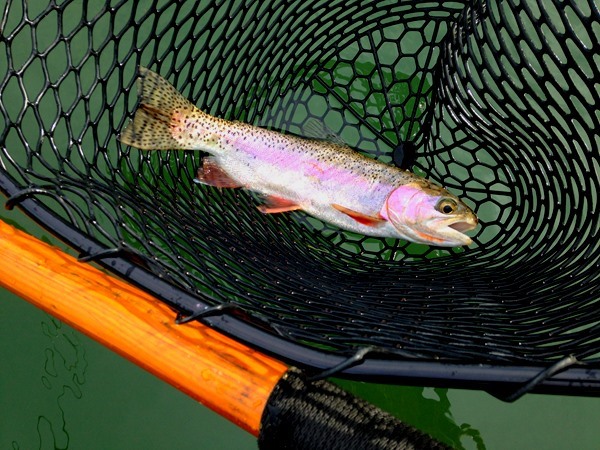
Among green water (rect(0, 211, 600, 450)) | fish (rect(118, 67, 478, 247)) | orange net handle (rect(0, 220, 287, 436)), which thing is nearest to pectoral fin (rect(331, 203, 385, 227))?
fish (rect(118, 67, 478, 247))

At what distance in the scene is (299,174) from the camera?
2.04 meters

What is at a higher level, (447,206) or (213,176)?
(447,206)

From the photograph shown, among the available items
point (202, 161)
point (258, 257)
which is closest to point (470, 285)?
point (258, 257)

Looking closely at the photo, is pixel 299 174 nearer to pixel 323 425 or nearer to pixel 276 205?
pixel 276 205

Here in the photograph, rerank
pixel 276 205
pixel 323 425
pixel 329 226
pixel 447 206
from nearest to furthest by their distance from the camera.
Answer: pixel 323 425 → pixel 447 206 → pixel 276 205 → pixel 329 226

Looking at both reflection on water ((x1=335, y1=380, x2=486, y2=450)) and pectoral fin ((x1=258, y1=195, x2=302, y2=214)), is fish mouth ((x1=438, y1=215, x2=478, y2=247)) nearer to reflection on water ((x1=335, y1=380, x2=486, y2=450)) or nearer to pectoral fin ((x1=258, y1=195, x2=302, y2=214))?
pectoral fin ((x1=258, y1=195, x2=302, y2=214))

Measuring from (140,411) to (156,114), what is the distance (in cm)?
109

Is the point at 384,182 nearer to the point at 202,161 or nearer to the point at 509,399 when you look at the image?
the point at 202,161

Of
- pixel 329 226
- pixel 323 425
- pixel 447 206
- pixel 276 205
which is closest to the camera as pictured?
pixel 323 425

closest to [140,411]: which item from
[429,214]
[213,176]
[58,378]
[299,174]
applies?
[58,378]

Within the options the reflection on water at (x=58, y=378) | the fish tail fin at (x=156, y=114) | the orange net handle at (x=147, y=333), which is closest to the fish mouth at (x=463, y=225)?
the fish tail fin at (x=156, y=114)

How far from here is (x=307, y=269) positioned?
184 cm

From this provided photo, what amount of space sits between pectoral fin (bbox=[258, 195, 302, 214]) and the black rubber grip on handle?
3.11ft

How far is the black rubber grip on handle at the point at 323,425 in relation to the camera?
106 centimetres
